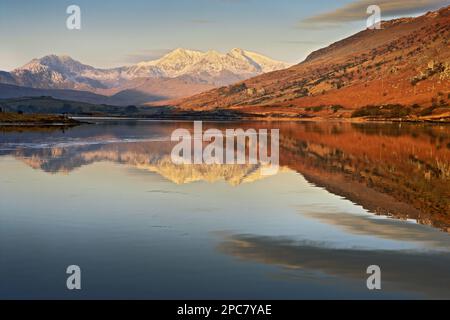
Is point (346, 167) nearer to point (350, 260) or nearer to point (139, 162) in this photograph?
point (139, 162)

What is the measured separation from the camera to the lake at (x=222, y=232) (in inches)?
633

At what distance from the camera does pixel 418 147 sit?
65.6 m

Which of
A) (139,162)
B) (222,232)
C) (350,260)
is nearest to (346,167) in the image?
Answer: (139,162)

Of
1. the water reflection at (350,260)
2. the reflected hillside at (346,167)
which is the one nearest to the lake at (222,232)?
the water reflection at (350,260)

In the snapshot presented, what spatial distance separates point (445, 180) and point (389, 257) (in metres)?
20.8

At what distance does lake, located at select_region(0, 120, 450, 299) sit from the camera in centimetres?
1608

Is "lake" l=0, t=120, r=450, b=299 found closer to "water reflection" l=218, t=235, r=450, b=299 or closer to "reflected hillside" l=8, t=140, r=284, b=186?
"water reflection" l=218, t=235, r=450, b=299

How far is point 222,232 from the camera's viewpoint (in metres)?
22.6

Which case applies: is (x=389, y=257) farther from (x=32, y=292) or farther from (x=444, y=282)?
(x=32, y=292)

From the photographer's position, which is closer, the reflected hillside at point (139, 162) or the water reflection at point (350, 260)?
the water reflection at point (350, 260)

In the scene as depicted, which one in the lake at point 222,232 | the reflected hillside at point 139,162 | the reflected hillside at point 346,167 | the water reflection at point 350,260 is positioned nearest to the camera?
the lake at point 222,232

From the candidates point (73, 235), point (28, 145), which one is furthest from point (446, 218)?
point (28, 145)

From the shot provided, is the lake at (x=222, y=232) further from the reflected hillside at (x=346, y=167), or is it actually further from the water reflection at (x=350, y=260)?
the reflected hillside at (x=346, y=167)

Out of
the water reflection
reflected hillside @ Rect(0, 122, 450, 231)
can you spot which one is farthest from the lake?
reflected hillside @ Rect(0, 122, 450, 231)
